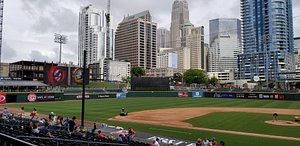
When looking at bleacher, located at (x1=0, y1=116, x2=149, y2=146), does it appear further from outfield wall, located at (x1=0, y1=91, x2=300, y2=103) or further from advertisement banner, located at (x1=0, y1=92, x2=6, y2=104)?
outfield wall, located at (x1=0, y1=91, x2=300, y2=103)

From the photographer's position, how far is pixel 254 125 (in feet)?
84.7

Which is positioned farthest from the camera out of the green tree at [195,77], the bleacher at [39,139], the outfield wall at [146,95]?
the green tree at [195,77]

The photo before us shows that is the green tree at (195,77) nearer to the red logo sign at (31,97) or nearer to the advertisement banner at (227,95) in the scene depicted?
the advertisement banner at (227,95)

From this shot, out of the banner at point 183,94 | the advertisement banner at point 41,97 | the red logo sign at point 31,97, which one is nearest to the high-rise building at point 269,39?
the banner at point 183,94

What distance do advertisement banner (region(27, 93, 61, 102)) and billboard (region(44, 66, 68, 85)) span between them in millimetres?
2837

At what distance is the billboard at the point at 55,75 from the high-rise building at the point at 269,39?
143m

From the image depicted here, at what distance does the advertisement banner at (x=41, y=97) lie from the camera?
5391 centimetres

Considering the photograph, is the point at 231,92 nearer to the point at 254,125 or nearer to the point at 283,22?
the point at 254,125

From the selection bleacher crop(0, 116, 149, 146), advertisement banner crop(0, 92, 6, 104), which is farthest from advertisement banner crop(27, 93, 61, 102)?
bleacher crop(0, 116, 149, 146)

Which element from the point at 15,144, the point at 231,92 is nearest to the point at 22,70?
the point at 231,92

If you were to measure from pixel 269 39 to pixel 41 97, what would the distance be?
161 m

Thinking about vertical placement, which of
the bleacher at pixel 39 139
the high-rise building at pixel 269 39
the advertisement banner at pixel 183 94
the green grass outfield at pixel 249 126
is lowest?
the green grass outfield at pixel 249 126

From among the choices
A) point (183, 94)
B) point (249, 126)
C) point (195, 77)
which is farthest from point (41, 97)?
point (195, 77)

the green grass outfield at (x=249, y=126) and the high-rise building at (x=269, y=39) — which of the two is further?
the high-rise building at (x=269, y=39)
